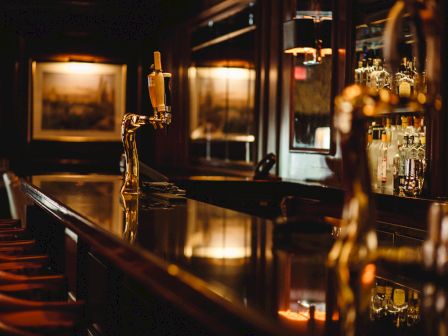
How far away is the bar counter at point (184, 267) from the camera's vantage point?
120 centimetres

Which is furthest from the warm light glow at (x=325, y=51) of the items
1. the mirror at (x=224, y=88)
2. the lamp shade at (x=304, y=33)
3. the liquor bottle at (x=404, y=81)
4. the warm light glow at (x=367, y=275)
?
the warm light glow at (x=367, y=275)

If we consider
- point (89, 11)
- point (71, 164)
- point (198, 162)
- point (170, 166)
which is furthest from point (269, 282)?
point (71, 164)

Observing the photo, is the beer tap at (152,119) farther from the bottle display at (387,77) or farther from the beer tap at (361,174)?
the beer tap at (361,174)

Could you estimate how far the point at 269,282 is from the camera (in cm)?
143

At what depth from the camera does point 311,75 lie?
5.53 m

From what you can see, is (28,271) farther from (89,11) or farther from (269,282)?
(89,11)

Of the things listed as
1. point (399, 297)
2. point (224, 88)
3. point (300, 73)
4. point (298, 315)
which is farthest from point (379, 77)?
point (224, 88)

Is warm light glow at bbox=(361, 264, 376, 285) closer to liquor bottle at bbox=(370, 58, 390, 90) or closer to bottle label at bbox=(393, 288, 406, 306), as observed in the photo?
bottle label at bbox=(393, 288, 406, 306)

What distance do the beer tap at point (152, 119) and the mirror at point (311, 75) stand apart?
1.86 metres

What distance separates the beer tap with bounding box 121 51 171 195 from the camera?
340 cm

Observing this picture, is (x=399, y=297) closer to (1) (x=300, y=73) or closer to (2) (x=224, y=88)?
(1) (x=300, y=73)

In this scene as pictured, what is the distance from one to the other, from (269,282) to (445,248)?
471 mm

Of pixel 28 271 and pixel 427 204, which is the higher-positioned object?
pixel 427 204

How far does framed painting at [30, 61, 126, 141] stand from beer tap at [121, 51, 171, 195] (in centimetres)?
748
